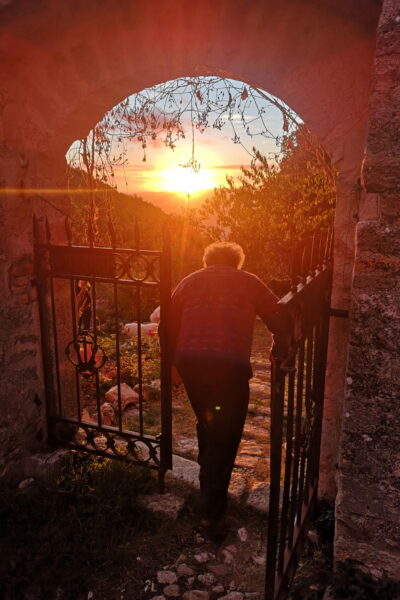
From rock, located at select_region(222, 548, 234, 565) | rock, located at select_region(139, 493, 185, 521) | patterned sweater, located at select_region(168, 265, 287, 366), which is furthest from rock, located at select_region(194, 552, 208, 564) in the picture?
patterned sweater, located at select_region(168, 265, 287, 366)

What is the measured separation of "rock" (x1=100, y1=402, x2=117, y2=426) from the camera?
479 cm

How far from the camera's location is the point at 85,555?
270cm

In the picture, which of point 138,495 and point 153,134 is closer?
point 138,495

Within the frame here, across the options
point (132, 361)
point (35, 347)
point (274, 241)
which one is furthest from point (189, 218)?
point (35, 347)

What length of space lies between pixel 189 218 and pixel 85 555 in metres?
10.5

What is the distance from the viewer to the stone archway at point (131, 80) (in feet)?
8.51

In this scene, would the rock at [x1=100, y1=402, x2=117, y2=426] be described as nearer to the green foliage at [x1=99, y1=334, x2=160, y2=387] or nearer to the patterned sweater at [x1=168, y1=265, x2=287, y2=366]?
the green foliage at [x1=99, y1=334, x2=160, y2=387]

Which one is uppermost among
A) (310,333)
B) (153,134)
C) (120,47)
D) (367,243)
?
(120,47)

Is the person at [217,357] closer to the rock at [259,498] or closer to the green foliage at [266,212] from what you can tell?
the rock at [259,498]

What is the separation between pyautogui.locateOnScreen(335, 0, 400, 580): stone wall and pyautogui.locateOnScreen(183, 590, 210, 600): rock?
89 centimetres

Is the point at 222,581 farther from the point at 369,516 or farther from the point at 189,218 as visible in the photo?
the point at 189,218

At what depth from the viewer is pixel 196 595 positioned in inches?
100

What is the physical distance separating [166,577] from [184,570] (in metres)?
0.12

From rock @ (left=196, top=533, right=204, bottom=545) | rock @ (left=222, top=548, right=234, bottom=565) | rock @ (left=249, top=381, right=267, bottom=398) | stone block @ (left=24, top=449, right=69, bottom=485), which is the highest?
stone block @ (left=24, top=449, right=69, bottom=485)
